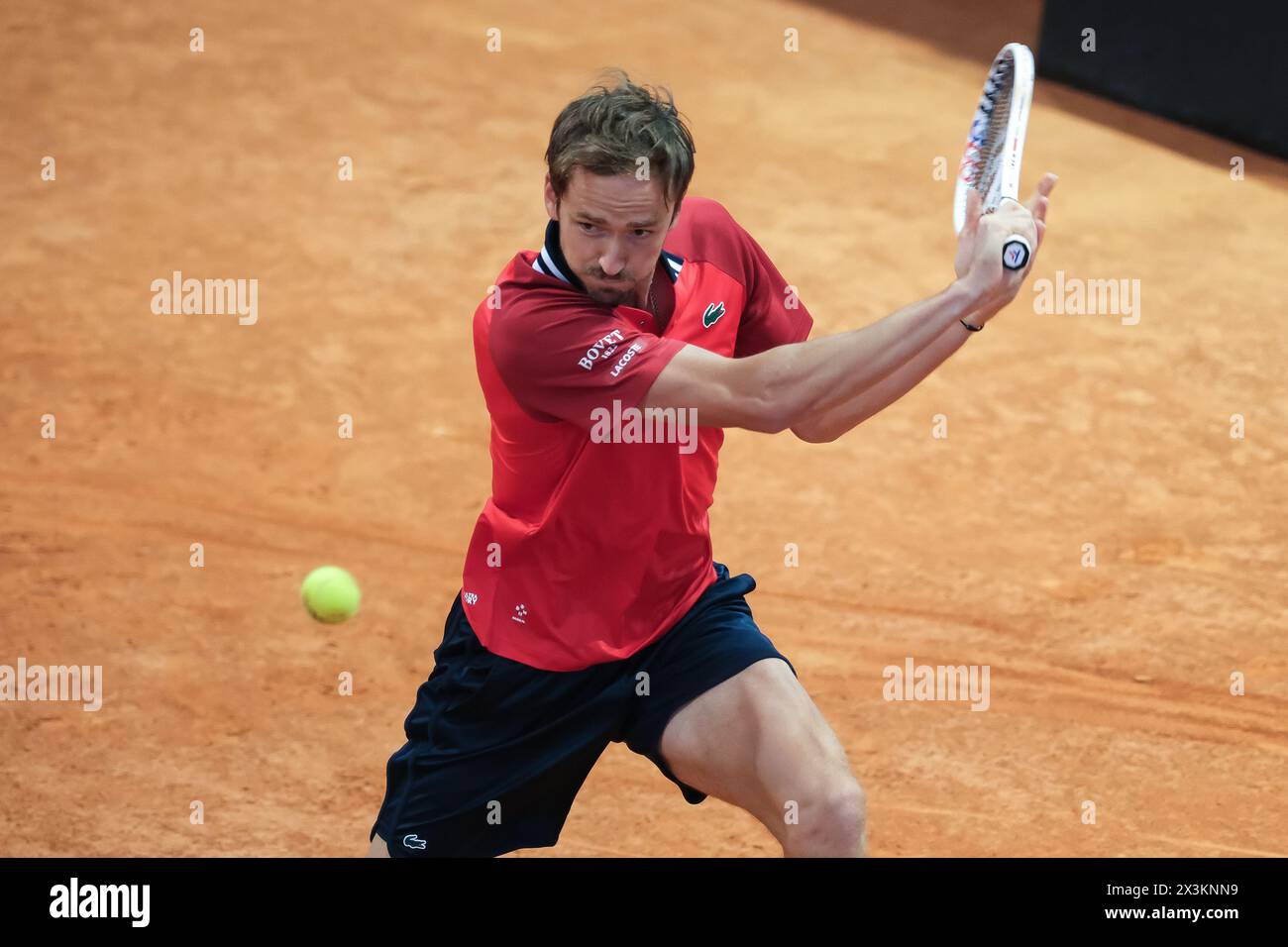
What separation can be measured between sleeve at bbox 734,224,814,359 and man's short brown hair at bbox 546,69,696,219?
484 mm

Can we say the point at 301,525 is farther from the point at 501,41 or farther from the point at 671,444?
the point at 501,41

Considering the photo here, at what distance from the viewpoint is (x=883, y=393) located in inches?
145

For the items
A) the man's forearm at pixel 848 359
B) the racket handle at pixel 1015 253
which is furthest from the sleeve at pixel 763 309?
the racket handle at pixel 1015 253

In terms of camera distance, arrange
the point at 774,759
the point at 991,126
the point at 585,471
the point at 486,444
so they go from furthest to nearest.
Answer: the point at 486,444 < the point at 991,126 < the point at 585,471 < the point at 774,759

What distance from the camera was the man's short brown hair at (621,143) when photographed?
11.3ft

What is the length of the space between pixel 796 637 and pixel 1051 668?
2.92ft

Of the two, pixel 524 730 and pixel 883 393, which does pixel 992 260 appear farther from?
pixel 524 730

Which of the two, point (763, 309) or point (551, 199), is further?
point (763, 309)

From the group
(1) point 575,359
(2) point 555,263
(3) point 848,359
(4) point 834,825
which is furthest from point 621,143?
(4) point 834,825

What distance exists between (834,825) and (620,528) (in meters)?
0.82

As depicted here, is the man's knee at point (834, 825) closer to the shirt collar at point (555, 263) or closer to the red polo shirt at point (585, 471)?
the red polo shirt at point (585, 471)

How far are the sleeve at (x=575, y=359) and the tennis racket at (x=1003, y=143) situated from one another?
71 cm

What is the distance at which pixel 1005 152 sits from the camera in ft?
11.8
